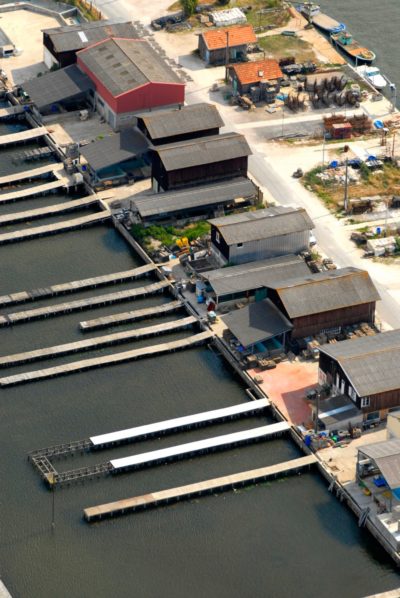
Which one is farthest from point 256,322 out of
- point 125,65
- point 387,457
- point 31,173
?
point 125,65

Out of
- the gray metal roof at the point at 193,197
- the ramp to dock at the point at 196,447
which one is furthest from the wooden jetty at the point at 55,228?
the ramp to dock at the point at 196,447

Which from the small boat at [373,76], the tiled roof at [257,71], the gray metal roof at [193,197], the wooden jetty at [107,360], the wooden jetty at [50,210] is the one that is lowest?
the wooden jetty at [107,360]

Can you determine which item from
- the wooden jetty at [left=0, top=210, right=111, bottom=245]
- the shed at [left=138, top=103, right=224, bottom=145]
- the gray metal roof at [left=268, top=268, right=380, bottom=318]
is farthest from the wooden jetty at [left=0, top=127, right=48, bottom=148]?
the gray metal roof at [left=268, top=268, right=380, bottom=318]

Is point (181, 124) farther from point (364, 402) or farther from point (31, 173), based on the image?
point (364, 402)

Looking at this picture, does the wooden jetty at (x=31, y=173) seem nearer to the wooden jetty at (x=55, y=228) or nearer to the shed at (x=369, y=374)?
the wooden jetty at (x=55, y=228)

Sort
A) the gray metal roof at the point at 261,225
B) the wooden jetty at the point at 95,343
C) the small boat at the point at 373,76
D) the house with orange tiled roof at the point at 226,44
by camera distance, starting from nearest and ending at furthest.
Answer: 1. the wooden jetty at the point at 95,343
2. the gray metal roof at the point at 261,225
3. the small boat at the point at 373,76
4. the house with orange tiled roof at the point at 226,44
